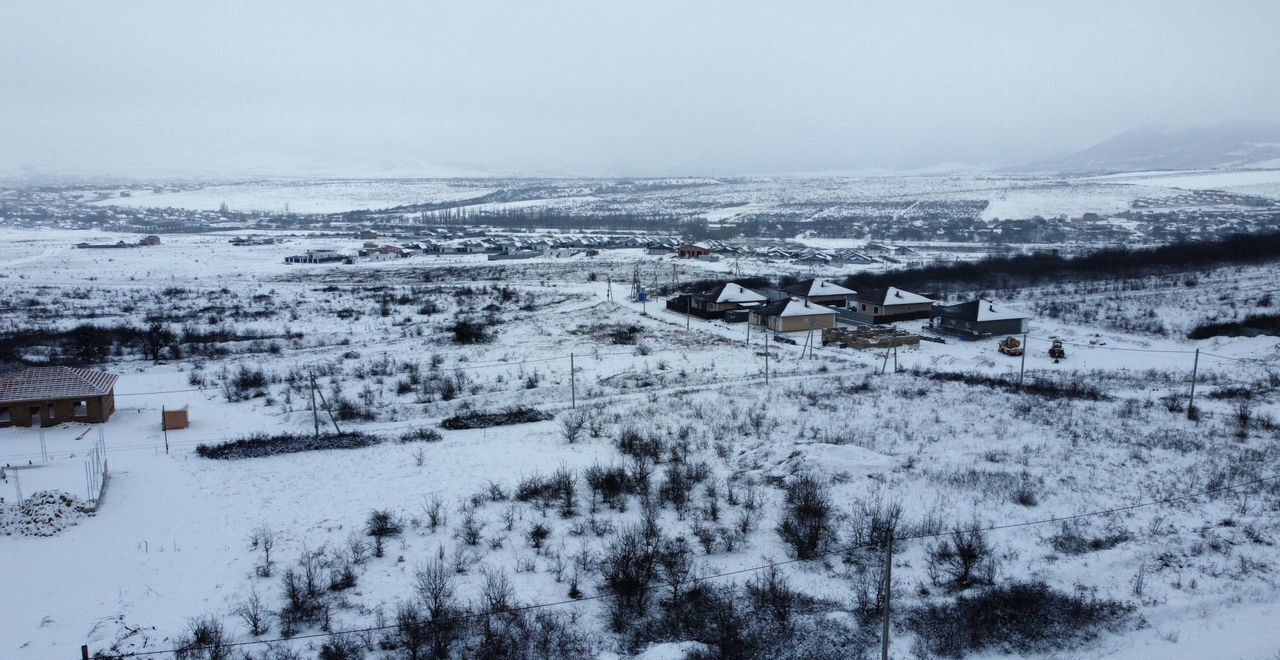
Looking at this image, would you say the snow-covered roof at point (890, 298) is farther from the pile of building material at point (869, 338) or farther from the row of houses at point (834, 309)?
the pile of building material at point (869, 338)

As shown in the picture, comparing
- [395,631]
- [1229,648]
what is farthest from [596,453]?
[1229,648]

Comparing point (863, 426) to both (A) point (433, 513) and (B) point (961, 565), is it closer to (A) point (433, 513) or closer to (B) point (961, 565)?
(B) point (961, 565)

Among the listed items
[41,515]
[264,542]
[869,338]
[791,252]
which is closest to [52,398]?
[41,515]

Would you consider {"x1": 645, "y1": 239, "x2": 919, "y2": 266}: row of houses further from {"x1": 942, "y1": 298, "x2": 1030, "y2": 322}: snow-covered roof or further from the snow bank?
the snow bank

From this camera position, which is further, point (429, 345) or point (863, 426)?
point (429, 345)

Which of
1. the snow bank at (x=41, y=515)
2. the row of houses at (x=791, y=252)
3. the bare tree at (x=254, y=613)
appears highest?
the snow bank at (x=41, y=515)

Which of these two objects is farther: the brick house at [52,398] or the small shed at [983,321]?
the small shed at [983,321]

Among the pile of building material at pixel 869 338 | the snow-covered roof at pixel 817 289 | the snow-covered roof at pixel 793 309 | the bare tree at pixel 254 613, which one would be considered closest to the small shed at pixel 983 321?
the pile of building material at pixel 869 338

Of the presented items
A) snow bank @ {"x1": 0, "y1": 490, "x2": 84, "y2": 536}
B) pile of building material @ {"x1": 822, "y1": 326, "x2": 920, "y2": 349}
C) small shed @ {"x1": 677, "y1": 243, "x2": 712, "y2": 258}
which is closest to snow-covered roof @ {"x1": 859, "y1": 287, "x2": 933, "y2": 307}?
pile of building material @ {"x1": 822, "y1": 326, "x2": 920, "y2": 349}
